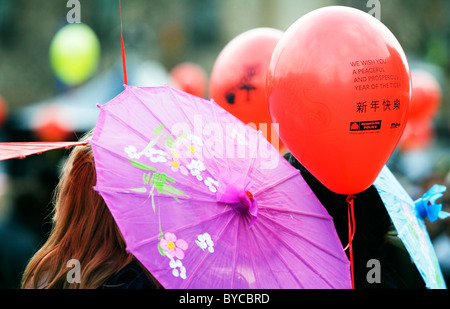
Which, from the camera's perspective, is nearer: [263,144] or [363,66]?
[363,66]

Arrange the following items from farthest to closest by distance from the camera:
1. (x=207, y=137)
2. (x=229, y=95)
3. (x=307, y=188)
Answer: (x=229, y=95)
(x=307, y=188)
(x=207, y=137)

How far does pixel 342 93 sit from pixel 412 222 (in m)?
0.92

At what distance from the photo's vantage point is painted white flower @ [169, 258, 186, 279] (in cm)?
204

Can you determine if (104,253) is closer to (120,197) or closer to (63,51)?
(120,197)

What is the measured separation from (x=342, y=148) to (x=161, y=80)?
5.83 metres

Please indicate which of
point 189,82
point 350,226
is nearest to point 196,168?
point 350,226

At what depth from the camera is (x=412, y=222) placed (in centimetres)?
282

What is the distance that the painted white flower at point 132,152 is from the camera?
2.15 m

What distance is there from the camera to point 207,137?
2.47 metres

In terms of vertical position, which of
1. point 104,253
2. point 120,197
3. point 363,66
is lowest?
point 104,253

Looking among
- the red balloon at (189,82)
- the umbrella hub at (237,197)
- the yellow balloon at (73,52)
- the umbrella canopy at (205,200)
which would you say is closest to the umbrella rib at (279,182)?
the umbrella canopy at (205,200)

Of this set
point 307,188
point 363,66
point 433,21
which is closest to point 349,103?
point 363,66

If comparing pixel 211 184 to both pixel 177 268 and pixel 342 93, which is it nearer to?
pixel 177 268

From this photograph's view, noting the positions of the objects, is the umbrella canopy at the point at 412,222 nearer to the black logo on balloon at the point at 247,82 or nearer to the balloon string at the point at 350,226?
the balloon string at the point at 350,226
